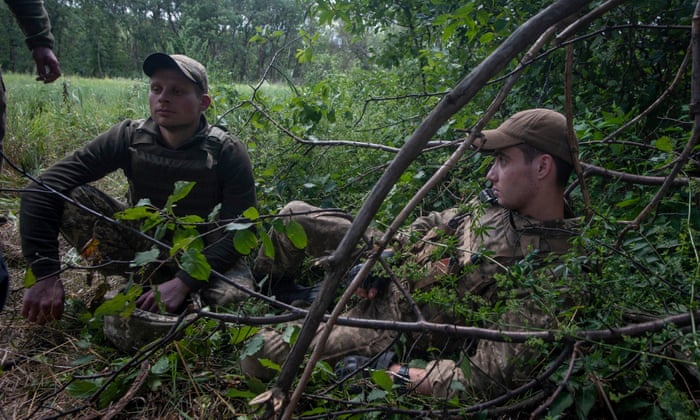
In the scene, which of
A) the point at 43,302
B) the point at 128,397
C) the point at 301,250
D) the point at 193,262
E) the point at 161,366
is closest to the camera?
the point at 193,262

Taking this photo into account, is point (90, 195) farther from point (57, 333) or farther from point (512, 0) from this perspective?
point (512, 0)

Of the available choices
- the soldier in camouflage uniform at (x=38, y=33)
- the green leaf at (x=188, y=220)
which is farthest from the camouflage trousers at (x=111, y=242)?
the green leaf at (x=188, y=220)

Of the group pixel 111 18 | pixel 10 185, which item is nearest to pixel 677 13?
pixel 10 185

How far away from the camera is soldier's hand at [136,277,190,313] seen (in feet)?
8.11

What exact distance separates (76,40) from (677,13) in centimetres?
3583

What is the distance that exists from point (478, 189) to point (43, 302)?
222 centimetres

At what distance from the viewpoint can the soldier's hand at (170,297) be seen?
247cm

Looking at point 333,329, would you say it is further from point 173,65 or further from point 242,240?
point 173,65

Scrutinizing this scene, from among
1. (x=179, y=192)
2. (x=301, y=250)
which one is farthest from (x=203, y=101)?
(x=179, y=192)

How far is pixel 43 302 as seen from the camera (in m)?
2.43

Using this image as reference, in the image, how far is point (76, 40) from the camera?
30859mm

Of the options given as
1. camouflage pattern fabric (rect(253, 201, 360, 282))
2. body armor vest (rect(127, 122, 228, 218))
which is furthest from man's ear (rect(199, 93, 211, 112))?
camouflage pattern fabric (rect(253, 201, 360, 282))

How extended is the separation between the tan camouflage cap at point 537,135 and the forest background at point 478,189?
0.58ft

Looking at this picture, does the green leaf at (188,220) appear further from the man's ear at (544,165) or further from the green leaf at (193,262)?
the man's ear at (544,165)
